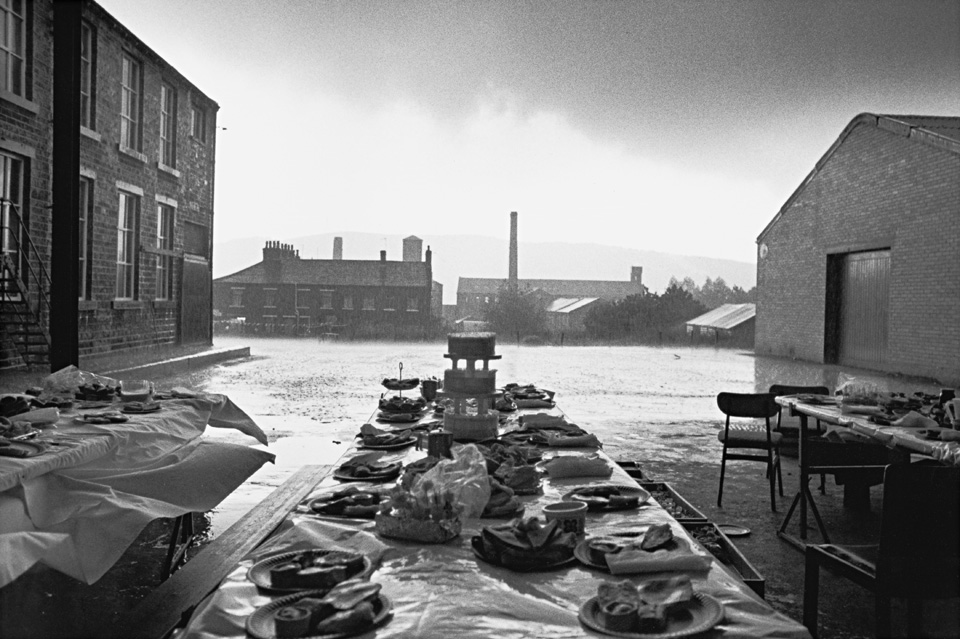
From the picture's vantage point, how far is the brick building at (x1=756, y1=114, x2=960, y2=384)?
1766cm

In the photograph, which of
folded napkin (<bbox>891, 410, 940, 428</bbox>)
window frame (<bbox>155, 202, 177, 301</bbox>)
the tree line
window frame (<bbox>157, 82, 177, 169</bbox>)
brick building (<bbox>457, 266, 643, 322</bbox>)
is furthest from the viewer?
brick building (<bbox>457, 266, 643, 322</bbox>)

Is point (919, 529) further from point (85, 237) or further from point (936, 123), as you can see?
point (936, 123)

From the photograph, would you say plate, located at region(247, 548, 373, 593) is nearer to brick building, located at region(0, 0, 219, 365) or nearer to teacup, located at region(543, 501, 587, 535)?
teacup, located at region(543, 501, 587, 535)

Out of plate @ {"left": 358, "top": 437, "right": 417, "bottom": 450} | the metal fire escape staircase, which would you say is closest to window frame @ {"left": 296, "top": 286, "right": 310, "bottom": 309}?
the metal fire escape staircase

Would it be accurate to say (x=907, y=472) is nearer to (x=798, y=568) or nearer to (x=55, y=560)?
(x=798, y=568)

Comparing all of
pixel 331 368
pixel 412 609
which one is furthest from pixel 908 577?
pixel 331 368

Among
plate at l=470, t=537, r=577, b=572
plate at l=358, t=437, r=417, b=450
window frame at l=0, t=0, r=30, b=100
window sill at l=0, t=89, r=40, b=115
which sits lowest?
plate at l=470, t=537, r=577, b=572

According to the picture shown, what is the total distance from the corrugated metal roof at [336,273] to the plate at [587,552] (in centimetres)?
4424

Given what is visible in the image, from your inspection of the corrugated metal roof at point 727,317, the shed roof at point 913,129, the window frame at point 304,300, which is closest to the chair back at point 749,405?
the shed roof at point 913,129

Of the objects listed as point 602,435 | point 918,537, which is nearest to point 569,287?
point 602,435

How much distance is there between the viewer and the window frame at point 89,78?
16.9 metres

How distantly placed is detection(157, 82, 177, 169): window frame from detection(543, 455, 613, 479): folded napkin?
63.1ft

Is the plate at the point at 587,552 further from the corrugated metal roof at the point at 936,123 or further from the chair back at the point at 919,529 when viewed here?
the corrugated metal roof at the point at 936,123

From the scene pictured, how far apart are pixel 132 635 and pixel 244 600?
3.95ft
